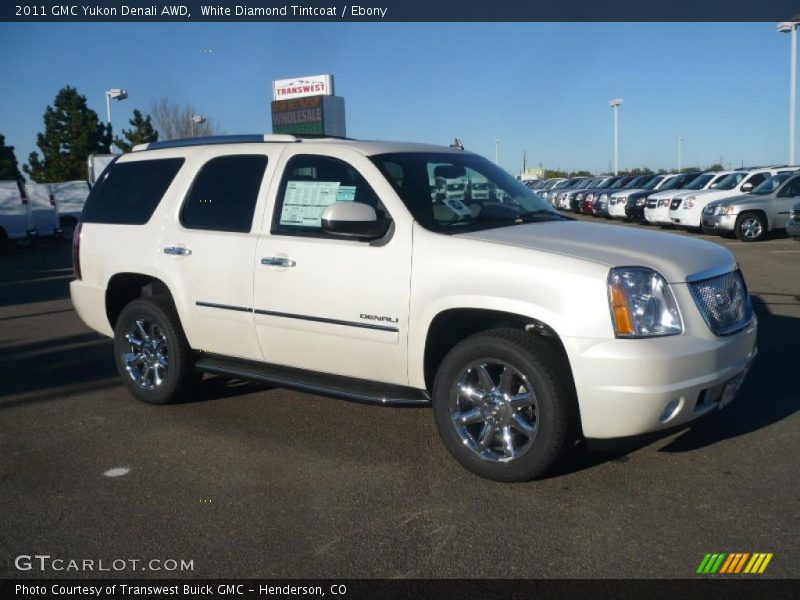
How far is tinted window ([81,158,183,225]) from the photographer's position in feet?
20.9

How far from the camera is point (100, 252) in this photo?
6617 mm

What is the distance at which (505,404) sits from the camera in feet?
15.0

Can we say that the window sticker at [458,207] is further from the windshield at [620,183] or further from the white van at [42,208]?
the windshield at [620,183]

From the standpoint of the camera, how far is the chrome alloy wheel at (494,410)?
14.9 ft

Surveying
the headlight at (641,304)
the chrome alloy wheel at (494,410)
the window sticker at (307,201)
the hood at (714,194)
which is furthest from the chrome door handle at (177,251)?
the hood at (714,194)

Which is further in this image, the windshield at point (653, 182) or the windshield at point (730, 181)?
the windshield at point (653, 182)

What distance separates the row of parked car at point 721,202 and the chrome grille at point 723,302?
13.3m

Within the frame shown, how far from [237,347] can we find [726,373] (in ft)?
10.4

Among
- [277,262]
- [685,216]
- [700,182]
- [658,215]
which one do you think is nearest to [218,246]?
[277,262]

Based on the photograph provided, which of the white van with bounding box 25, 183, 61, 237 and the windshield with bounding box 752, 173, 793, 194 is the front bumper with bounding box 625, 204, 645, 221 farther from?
the white van with bounding box 25, 183, 61, 237

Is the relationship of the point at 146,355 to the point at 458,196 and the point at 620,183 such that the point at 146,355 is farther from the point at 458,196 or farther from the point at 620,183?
the point at 620,183

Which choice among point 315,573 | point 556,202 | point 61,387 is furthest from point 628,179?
point 315,573

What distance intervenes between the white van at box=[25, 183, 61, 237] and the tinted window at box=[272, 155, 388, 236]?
22.4m

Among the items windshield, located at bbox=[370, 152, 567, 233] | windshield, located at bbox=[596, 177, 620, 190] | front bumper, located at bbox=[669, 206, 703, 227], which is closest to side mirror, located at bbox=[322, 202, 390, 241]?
windshield, located at bbox=[370, 152, 567, 233]
